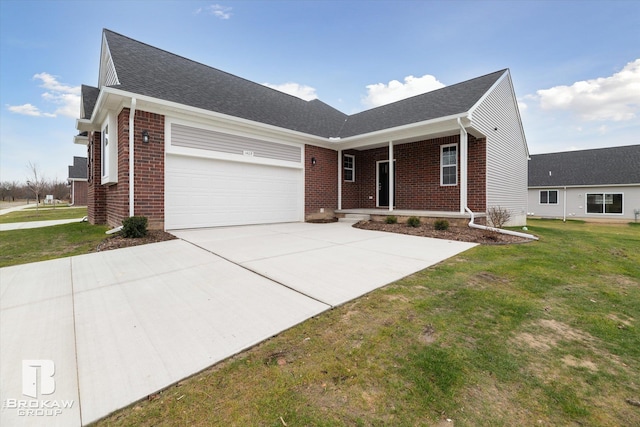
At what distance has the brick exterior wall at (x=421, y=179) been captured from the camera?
9602 millimetres

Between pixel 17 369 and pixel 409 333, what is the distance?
3.10 meters

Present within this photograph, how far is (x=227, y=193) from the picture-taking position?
8984mm

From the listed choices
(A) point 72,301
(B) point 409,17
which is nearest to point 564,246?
(A) point 72,301

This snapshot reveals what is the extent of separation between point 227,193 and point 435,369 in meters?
8.27

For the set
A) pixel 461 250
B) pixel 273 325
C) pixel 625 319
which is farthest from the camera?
pixel 461 250

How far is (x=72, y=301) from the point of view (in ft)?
10.3

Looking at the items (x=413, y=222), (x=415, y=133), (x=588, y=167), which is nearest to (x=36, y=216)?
(x=413, y=222)

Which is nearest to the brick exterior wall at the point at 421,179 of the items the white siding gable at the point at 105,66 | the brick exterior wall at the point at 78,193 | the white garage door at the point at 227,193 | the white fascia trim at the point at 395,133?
the white fascia trim at the point at 395,133

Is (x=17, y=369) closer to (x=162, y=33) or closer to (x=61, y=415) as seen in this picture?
(x=61, y=415)

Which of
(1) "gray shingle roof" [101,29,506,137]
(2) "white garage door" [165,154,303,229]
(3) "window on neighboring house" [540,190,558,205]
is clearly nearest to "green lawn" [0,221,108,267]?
(2) "white garage door" [165,154,303,229]

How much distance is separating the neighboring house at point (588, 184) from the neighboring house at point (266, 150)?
1258 cm

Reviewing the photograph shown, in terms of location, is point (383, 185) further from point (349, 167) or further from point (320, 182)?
point (320, 182)

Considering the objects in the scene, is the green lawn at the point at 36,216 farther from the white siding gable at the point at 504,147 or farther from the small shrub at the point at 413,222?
the white siding gable at the point at 504,147

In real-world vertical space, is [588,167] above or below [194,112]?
above
